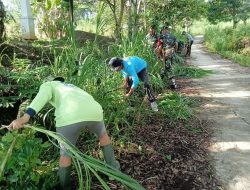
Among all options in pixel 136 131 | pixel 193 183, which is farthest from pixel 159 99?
pixel 193 183

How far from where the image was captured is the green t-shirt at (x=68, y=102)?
3.27 meters

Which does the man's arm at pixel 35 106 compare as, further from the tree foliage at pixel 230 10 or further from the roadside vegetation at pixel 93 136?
the tree foliage at pixel 230 10

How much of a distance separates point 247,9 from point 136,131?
27712 millimetres

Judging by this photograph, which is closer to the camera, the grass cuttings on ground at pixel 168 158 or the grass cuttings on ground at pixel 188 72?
the grass cuttings on ground at pixel 168 158

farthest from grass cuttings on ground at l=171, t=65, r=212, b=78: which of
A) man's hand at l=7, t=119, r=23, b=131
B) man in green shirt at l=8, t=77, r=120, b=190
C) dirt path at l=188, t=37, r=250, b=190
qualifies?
man's hand at l=7, t=119, r=23, b=131

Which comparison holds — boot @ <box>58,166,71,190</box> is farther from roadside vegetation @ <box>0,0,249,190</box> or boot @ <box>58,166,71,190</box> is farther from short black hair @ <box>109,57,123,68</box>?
short black hair @ <box>109,57,123,68</box>

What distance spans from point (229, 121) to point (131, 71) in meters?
1.97

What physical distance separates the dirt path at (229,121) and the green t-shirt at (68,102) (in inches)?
70.7

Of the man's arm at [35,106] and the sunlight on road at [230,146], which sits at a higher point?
the man's arm at [35,106]

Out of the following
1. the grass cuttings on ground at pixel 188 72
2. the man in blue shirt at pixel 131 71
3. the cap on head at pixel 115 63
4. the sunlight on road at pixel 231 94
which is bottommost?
the grass cuttings on ground at pixel 188 72

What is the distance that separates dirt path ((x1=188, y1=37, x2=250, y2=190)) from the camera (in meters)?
4.22

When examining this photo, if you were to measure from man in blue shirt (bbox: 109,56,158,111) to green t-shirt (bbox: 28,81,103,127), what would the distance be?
6.25 ft

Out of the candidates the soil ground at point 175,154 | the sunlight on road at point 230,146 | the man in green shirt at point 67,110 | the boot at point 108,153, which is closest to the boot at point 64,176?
the man in green shirt at point 67,110

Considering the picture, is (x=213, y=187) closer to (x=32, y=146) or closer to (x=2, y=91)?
(x=32, y=146)
